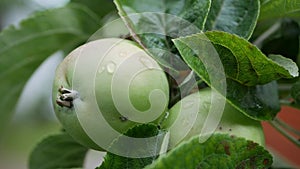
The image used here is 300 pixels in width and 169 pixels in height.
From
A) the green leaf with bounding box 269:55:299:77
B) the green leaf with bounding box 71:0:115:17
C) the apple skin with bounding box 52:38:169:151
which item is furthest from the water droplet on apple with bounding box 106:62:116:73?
the green leaf with bounding box 71:0:115:17

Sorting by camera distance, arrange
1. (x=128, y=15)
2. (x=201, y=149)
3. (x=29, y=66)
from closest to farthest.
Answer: (x=201, y=149) → (x=128, y=15) → (x=29, y=66)

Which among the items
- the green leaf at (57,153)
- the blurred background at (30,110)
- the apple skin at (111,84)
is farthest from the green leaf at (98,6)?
the apple skin at (111,84)

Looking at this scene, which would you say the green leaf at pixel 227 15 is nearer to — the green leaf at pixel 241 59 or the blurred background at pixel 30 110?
the green leaf at pixel 241 59

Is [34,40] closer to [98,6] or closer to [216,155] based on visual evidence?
[98,6]

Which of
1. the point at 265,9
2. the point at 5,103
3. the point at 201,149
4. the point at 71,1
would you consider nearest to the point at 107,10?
the point at 71,1

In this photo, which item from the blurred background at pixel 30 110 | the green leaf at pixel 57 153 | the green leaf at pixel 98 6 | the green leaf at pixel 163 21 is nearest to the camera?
the green leaf at pixel 163 21

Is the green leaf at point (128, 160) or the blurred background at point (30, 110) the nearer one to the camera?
the green leaf at point (128, 160)

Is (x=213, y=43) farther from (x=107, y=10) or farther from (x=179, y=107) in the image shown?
(x=107, y=10)

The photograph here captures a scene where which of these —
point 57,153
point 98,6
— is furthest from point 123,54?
point 98,6
